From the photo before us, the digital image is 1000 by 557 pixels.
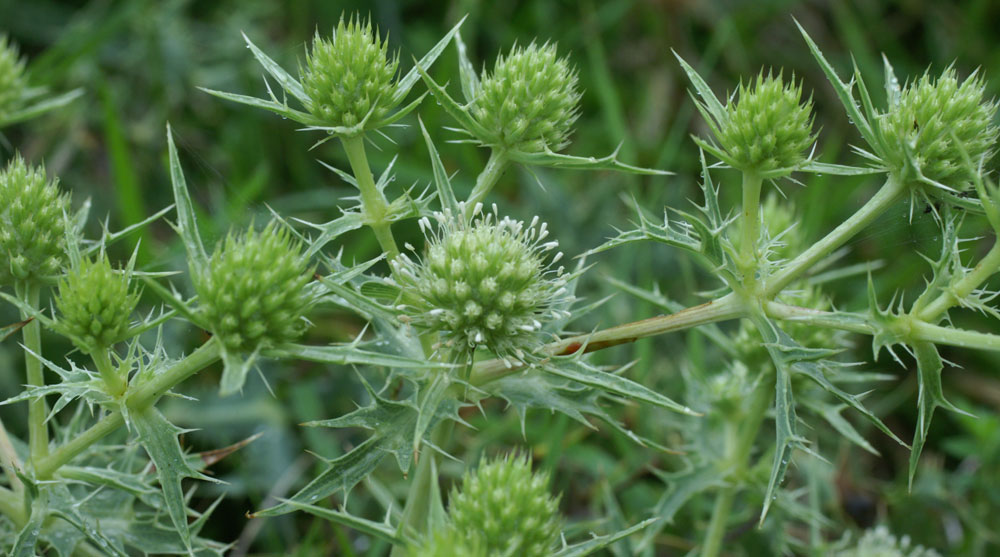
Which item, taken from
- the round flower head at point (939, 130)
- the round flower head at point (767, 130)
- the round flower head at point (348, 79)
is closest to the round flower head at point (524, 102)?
the round flower head at point (348, 79)

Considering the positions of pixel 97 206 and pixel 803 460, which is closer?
pixel 803 460

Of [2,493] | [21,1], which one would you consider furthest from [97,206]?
[2,493]

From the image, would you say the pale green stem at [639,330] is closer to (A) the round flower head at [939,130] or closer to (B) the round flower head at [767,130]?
(B) the round flower head at [767,130]

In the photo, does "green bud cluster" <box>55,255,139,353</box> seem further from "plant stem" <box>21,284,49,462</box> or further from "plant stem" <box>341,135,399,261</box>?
"plant stem" <box>341,135,399,261</box>

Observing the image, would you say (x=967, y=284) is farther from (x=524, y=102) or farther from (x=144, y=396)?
(x=144, y=396)

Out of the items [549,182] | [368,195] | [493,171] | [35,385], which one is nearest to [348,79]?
[368,195]

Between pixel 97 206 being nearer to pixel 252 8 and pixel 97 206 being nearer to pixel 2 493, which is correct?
pixel 252 8
